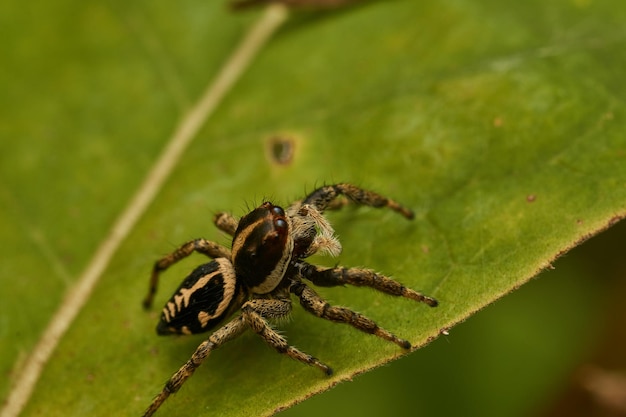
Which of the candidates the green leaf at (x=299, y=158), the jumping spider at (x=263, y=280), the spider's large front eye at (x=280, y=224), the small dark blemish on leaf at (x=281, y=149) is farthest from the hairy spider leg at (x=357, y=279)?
the small dark blemish on leaf at (x=281, y=149)

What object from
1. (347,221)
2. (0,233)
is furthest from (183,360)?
(0,233)

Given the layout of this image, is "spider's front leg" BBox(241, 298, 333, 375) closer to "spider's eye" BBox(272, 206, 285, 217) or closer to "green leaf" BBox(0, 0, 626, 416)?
"green leaf" BBox(0, 0, 626, 416)

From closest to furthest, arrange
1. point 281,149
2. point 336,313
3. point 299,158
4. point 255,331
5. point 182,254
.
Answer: point 336,313
point 255,331
point 182,254
point 299,158
point 281,149

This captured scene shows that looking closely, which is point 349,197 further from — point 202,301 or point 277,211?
point 202,301

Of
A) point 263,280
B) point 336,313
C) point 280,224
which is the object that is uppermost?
point 280,224

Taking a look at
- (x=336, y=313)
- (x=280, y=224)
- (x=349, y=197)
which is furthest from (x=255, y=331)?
(x=349, y=197)

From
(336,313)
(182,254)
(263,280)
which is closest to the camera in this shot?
(336,313)

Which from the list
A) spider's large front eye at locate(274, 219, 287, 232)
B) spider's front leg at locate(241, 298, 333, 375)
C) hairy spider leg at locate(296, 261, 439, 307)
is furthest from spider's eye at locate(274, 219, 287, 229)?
spider's front leg at locate(241, 298, 333, 375)

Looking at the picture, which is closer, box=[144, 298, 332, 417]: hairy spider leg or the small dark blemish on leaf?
box=[144, 298, 332, 417]: hairy spider leg

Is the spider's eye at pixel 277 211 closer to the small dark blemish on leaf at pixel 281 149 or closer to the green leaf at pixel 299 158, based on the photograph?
the green leaf at pixel 299 158
